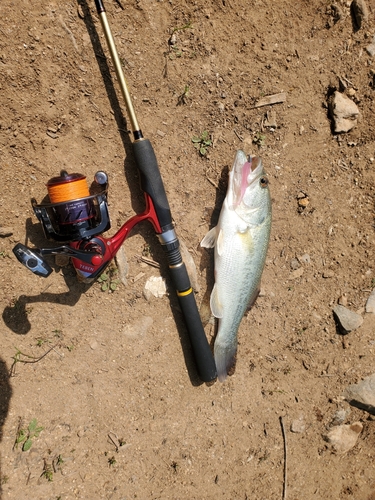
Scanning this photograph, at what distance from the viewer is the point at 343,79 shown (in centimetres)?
308

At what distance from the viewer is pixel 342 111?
307 centimetres

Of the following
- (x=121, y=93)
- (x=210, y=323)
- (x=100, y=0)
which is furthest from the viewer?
(x=210, y=323)

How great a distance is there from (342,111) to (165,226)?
71.6 inches

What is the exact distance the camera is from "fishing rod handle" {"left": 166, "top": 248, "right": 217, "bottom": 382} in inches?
109

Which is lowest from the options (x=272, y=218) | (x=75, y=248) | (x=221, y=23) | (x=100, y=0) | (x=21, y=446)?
(x=21, y=446)

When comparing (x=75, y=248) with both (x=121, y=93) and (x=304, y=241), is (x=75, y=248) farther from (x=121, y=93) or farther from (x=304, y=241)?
(x=304, y=241)

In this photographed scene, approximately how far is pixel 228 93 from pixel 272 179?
79 centimetres

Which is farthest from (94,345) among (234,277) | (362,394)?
(362,394)

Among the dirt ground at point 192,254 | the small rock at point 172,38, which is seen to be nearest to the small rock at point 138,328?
the dirt ground at point 192,254

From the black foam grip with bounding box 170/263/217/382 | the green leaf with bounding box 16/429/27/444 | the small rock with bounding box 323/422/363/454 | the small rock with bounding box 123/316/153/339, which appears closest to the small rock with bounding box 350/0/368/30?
the black foam grip with bounding box 170/263/217/382

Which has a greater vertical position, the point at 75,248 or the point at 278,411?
the point at 75,248

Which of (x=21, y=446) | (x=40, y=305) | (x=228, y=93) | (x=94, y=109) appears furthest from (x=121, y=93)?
(x=21, y=446)

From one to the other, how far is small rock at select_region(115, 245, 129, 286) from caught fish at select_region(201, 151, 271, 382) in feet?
2.11

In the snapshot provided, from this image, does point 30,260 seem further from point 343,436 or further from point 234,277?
point 343,436
